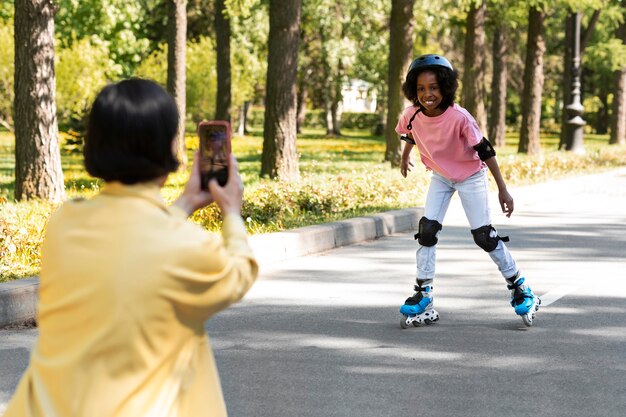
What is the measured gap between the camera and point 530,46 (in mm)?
28078

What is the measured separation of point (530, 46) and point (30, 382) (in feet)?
86.8

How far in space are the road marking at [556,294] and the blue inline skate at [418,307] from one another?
48.4 inches

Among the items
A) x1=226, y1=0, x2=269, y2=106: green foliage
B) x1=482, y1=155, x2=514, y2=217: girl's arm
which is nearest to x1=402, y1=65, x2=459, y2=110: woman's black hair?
x1=482, y1=155, x2=514, y2=217: girl's arm

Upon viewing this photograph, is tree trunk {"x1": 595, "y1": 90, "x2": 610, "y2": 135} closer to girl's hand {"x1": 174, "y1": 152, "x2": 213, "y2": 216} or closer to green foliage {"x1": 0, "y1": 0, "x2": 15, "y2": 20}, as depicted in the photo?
green foliage {"x1": 0, "y1": 0, "x2": 15, "y2": 20}

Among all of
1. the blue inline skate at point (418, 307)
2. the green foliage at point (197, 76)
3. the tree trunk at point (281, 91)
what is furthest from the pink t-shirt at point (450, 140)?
the green foliage at point (197, 76)

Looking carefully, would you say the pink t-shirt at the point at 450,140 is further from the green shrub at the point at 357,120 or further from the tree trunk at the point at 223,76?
the green shrub at the point at 357,120

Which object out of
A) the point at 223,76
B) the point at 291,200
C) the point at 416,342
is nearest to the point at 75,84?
the point at 223,76

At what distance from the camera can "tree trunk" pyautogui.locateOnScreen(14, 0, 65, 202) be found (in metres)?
13.7

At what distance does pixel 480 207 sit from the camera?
7410 millimetres

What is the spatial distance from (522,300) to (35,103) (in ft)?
26.1

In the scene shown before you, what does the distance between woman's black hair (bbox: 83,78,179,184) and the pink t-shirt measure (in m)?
4.77

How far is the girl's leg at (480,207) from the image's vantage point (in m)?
7.38

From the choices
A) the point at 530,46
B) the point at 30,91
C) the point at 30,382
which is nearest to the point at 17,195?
the point at 30,91

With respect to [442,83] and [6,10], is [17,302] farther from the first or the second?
[6,10]
